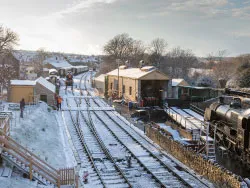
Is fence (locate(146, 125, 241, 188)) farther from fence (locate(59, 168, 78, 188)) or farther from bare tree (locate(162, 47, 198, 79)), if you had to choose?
bare tree (locate(162, 47, 198, 79))

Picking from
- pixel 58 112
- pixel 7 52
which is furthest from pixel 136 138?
pixel 7 52

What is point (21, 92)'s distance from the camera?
33.8 metres

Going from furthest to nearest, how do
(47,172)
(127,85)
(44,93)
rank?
1. (127,85)
2. (44,93)
3. (47,172)

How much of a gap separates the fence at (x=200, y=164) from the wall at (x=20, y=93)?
698 inches

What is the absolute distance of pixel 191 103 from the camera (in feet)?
127

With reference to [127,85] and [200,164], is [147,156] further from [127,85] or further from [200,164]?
[127,85]

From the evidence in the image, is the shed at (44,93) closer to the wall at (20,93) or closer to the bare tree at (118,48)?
the wall at (20,93)

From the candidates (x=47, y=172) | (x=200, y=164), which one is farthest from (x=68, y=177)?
(x=200, y=164)

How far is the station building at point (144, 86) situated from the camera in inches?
1481

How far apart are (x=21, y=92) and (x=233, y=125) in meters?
23.8

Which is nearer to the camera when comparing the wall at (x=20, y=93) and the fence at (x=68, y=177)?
the fence at (x=68, y=177)

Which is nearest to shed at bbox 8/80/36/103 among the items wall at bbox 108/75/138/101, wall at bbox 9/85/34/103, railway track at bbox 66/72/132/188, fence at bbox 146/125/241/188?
wall at bbox 9/85/34/103

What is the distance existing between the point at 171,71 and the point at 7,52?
5304 cm

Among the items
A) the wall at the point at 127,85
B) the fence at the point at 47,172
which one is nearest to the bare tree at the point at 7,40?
the wall at the point at 127,85
